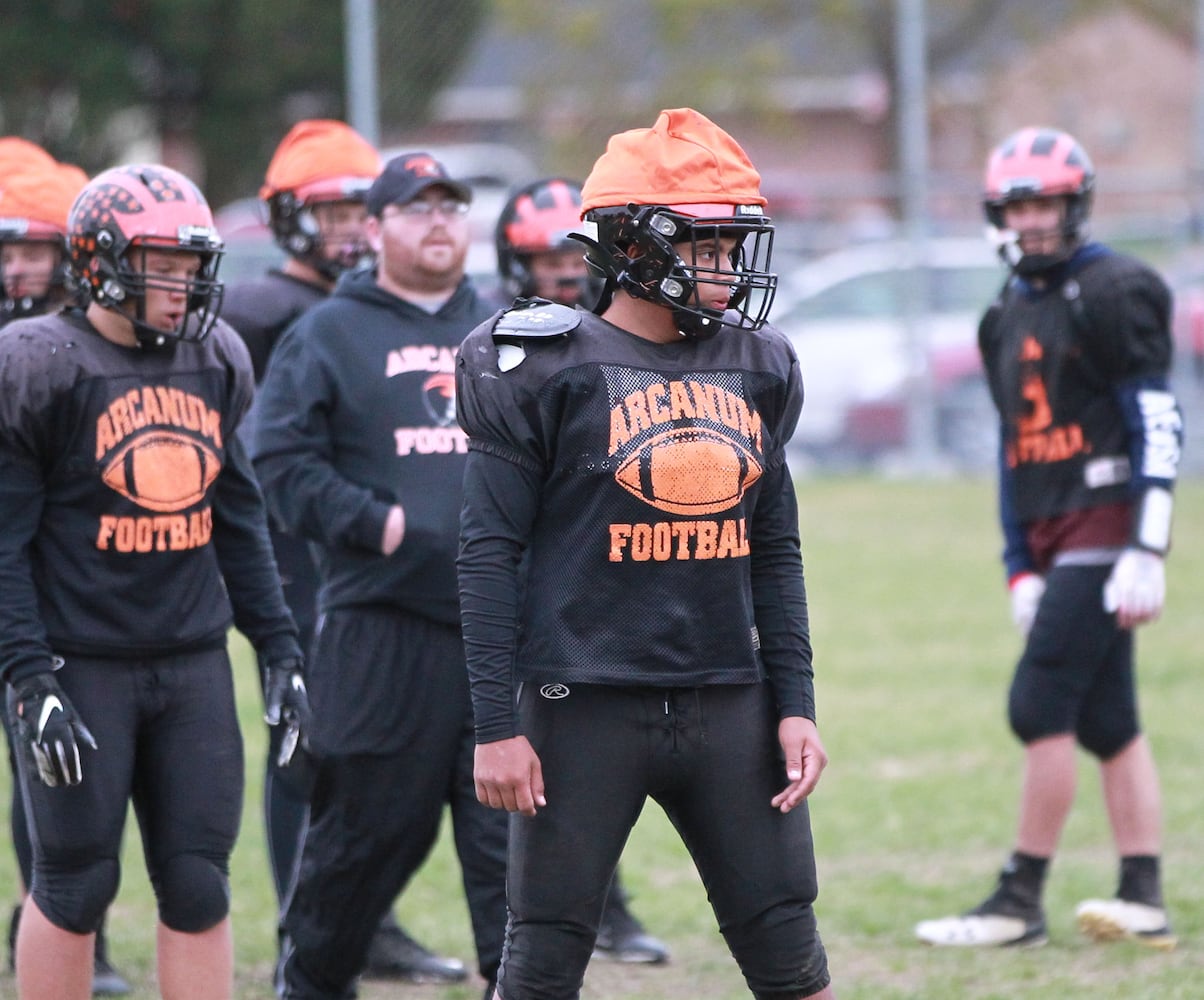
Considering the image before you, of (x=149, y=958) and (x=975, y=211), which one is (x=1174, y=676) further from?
(x=975, y=211)

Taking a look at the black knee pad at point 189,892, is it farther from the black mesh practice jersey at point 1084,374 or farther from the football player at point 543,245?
the black mesh practice jersey at point 1084,374

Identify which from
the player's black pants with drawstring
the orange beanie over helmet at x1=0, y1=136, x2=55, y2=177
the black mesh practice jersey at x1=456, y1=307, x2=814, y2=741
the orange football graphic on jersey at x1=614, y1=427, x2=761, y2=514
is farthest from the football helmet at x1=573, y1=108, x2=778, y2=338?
the orange beanie over helmet at x1=0, y1=136, x2=55, y2=177

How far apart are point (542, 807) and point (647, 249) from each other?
1073 mm

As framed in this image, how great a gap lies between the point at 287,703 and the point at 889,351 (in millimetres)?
12215

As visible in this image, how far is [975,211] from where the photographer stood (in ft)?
55.4

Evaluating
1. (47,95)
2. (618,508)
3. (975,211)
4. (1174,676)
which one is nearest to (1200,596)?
(1174,676)

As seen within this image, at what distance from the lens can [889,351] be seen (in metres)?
16.0

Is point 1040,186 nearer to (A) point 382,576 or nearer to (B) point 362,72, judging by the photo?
(A) point 382,576

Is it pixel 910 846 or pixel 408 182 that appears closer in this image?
pixel 408 182

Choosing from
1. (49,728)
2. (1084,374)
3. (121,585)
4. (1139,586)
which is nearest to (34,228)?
(121,585)

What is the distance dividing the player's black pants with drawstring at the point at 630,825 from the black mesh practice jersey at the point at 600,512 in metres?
0.08

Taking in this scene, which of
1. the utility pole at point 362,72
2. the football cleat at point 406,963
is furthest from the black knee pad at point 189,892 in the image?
the utility pole at point 362,72

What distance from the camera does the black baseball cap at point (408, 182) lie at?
4902mm

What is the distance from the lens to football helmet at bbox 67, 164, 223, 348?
4.09 m
